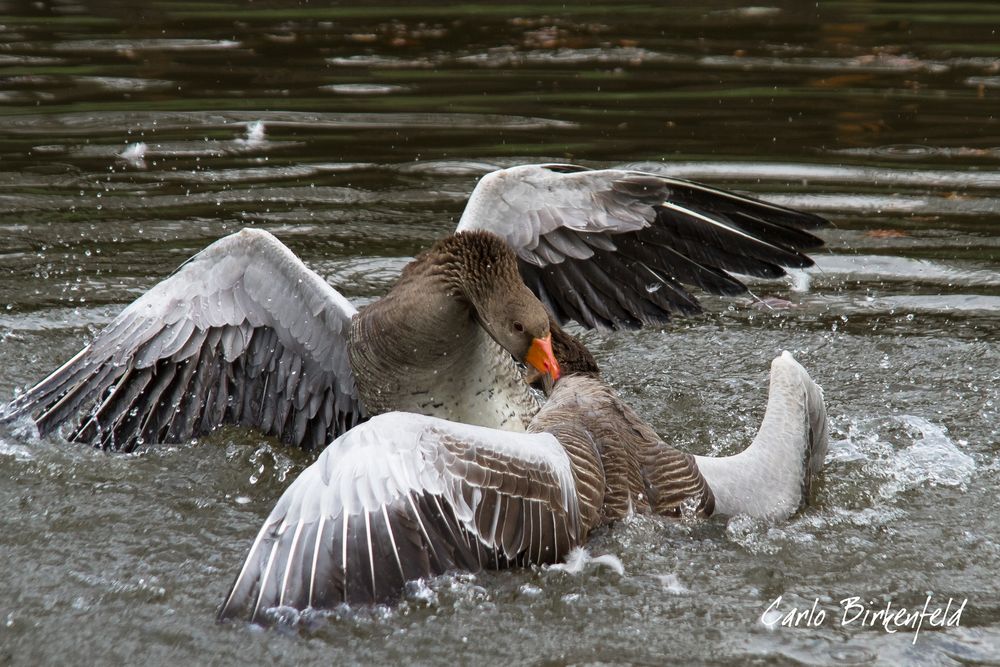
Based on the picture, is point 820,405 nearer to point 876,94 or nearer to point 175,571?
point 175,571

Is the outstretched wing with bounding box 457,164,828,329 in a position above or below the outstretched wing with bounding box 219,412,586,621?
above

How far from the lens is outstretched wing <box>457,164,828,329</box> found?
21.4ft

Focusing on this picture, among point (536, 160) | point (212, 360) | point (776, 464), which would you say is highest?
point (536, 160)

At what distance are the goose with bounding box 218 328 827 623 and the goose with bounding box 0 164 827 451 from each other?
0.81m

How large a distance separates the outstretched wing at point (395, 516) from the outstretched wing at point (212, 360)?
170cm

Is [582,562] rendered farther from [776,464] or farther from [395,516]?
[776,464]

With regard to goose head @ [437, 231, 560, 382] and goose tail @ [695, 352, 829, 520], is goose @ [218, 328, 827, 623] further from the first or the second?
goose head @ [437, 231, 560, 382]

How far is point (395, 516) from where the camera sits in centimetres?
461

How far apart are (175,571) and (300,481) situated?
0.89 meters

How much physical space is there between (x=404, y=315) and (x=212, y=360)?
4.00ft
